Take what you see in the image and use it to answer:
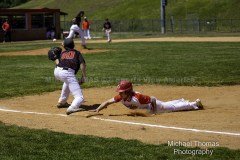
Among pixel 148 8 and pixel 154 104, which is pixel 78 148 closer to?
pixel 154 104

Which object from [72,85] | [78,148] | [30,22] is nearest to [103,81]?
[72,85]

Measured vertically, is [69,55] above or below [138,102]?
above

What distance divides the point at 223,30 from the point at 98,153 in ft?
179

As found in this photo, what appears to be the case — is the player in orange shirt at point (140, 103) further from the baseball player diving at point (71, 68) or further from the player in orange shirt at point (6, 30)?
the player in orange shirt at point (6, 30)

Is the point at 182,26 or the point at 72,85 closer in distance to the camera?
the point at 72,85

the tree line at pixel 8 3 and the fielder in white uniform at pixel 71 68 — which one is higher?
the tree line at pixel 8 3

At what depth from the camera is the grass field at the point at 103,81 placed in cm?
674

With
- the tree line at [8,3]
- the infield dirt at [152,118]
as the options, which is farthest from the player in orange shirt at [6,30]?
the tree line at [8,3]

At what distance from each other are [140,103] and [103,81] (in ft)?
19.2

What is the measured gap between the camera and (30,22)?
50281 mm

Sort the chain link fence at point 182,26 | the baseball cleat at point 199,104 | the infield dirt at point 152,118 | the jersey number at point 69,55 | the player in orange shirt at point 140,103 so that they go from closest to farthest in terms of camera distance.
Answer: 1. the infield dirt at point 152,118
2. the player in orange shirt at point 140,103
3. the baseball cleat at point 199,104
4. the jersey number at point 69,55
5. the chain link fence at point 182,26

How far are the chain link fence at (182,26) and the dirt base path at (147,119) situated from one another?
4697cm

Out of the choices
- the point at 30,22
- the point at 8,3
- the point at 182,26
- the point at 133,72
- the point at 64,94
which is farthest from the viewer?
the point at 8,3

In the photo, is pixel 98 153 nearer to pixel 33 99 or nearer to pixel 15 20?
pixel 33 99
